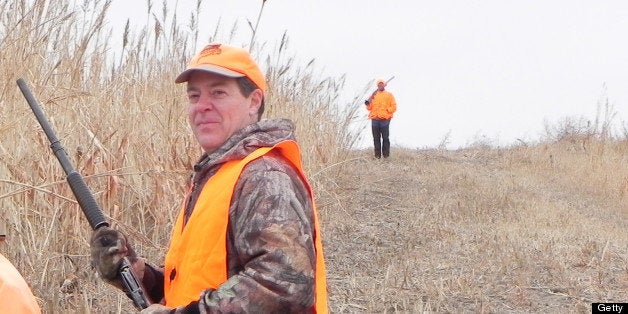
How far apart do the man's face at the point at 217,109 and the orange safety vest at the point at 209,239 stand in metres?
0.16

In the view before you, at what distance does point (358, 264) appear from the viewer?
20.6 ft

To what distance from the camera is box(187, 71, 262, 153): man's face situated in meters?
2.71

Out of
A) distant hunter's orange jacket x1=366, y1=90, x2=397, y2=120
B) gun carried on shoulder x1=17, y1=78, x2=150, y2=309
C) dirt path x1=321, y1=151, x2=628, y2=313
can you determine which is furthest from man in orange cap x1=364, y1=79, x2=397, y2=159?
gun carried on shoulder x1=17, y1=78, x2=150, y2=309

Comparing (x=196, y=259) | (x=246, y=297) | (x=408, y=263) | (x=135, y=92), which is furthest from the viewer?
(x=408, y=263)

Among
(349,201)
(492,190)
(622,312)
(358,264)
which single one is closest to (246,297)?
(622,312)

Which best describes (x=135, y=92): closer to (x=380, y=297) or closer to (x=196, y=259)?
(x=380, y=297)

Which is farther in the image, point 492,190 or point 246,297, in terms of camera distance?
point 492,190

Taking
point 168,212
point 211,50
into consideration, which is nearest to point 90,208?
point 211,50

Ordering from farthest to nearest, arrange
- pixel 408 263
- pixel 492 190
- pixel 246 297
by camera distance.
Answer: pixel 492 190 < pixel 408 263 < pixel 246 297

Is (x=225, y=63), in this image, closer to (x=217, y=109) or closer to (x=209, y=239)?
(x=217, y=109)

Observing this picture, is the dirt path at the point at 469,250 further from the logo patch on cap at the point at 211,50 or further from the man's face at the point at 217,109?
the logo patch on cap at the point at 211,50

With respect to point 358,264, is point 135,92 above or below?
above

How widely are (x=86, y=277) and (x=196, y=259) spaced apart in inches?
86.6

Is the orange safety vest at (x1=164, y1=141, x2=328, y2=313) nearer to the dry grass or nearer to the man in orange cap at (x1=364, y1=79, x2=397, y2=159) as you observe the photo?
the dry grass
